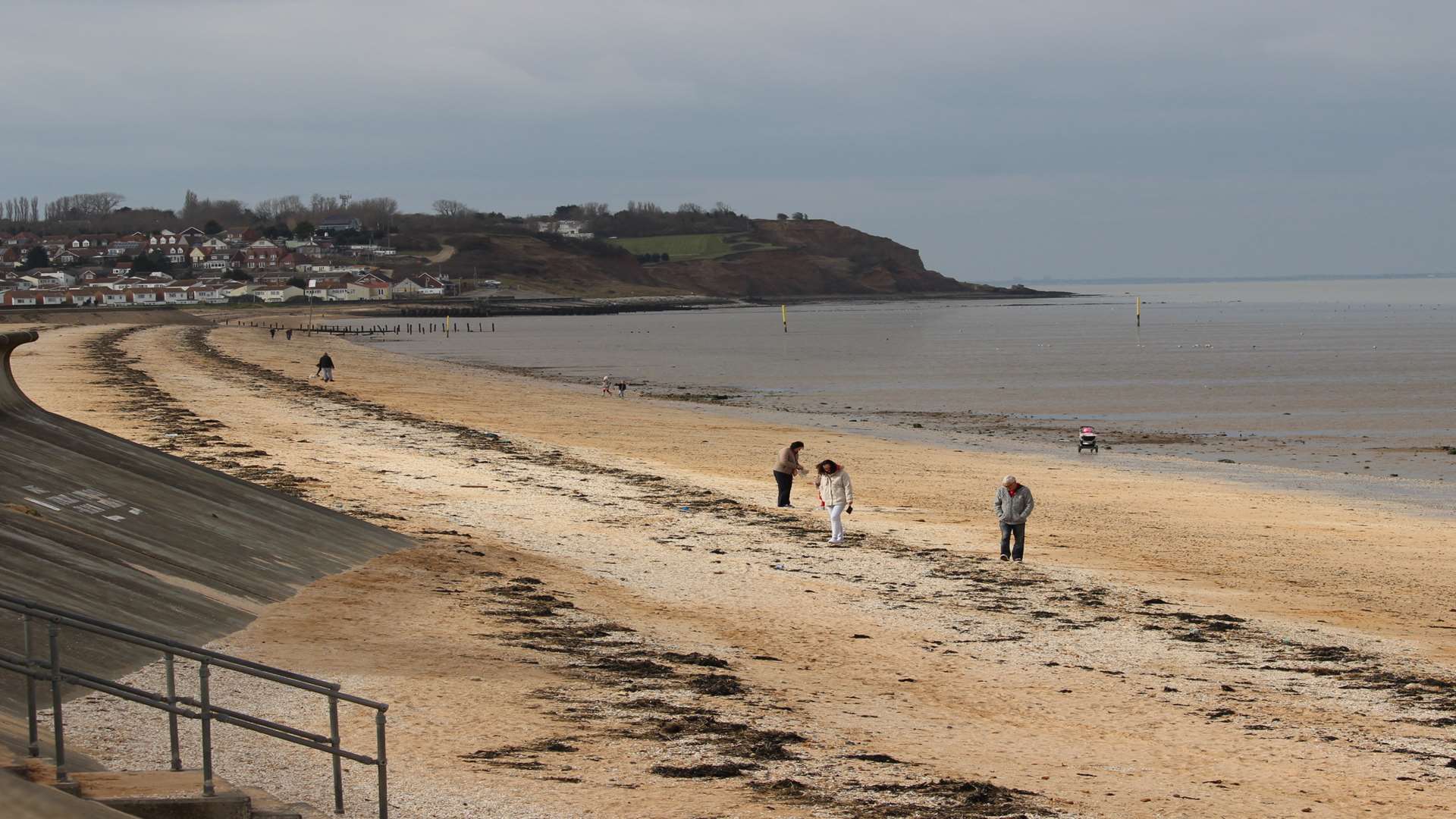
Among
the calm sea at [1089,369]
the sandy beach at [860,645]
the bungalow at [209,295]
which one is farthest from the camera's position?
the bungalow at [209,295]

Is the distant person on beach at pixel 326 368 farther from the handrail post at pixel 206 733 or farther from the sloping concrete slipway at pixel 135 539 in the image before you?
the handrail post at pixel 206 733

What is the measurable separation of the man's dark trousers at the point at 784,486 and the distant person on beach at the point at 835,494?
2.86 metres

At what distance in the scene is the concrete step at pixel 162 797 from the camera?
6.64 metres

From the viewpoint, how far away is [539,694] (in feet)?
36.2

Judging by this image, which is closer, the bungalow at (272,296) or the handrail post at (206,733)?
the handrail post at (206,733)

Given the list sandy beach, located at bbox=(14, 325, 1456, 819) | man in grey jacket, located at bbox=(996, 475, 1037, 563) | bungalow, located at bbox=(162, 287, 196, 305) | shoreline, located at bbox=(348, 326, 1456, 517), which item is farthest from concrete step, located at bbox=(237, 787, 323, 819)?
bungalow, located at bbox=(162, 287, 196, 305)

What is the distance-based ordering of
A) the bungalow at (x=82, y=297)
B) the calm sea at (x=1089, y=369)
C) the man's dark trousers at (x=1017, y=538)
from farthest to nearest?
the bungalow at (x=82, y=297), the calm sea at (x=1089, y=369), the man's dark trousers at (x=1017, y=538)

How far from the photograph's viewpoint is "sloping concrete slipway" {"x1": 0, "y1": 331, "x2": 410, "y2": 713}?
37.3 ft

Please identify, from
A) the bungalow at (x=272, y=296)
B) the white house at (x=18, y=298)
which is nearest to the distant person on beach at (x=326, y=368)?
the white house at (x=18, y=298)

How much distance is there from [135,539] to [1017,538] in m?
10.4

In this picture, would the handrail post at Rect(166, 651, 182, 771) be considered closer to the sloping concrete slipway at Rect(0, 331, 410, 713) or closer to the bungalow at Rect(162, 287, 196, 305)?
the sloping concrete slipway at Rect(0, 331, 410, 713)

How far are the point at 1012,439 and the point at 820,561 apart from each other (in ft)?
71.5

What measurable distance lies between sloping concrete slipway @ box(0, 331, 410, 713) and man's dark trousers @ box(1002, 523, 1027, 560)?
7.58 m

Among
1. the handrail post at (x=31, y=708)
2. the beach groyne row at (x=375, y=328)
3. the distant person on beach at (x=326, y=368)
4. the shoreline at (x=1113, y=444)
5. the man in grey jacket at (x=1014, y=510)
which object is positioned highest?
the handrail post at (x=31, y=708)
